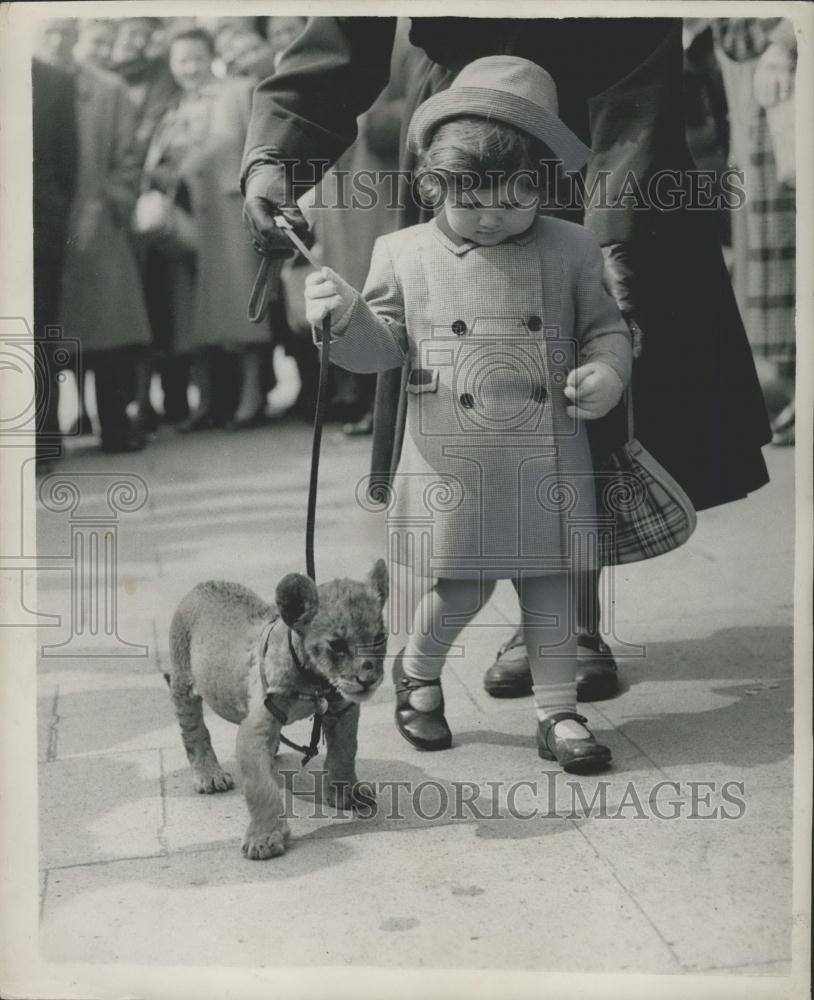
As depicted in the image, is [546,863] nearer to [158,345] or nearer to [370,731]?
[370,731]

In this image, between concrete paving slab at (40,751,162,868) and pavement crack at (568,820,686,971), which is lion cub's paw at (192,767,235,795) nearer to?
concrete paving slab at (40,751,162,868)

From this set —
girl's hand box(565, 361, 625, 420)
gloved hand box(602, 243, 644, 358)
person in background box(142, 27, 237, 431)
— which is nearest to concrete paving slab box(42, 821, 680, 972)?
girl's hand box(565, 361, 625, 420)

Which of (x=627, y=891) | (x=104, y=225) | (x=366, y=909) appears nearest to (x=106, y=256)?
(x=104, y=225)

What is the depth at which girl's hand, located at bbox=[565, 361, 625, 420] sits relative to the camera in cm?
287

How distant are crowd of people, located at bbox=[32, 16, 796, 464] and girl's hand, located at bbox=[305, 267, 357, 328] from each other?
521 millimetres

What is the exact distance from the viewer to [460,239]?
2.88 meters

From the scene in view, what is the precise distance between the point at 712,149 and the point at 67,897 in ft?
9.15

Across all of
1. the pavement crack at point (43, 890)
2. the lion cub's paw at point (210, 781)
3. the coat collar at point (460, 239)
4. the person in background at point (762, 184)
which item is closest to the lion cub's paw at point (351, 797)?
the lion cub's paw at point (210, 781)

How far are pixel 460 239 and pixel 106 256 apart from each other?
147cm

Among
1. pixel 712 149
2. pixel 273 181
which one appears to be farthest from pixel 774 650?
pixel 273 181

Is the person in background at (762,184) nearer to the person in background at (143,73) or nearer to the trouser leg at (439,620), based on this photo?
the trouser leg at (439,620)

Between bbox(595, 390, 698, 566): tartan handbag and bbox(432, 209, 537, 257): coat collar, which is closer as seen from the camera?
bbox(432, 209, 537, 257): coat collar

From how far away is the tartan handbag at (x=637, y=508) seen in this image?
309 cm

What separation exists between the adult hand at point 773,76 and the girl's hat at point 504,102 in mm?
538
